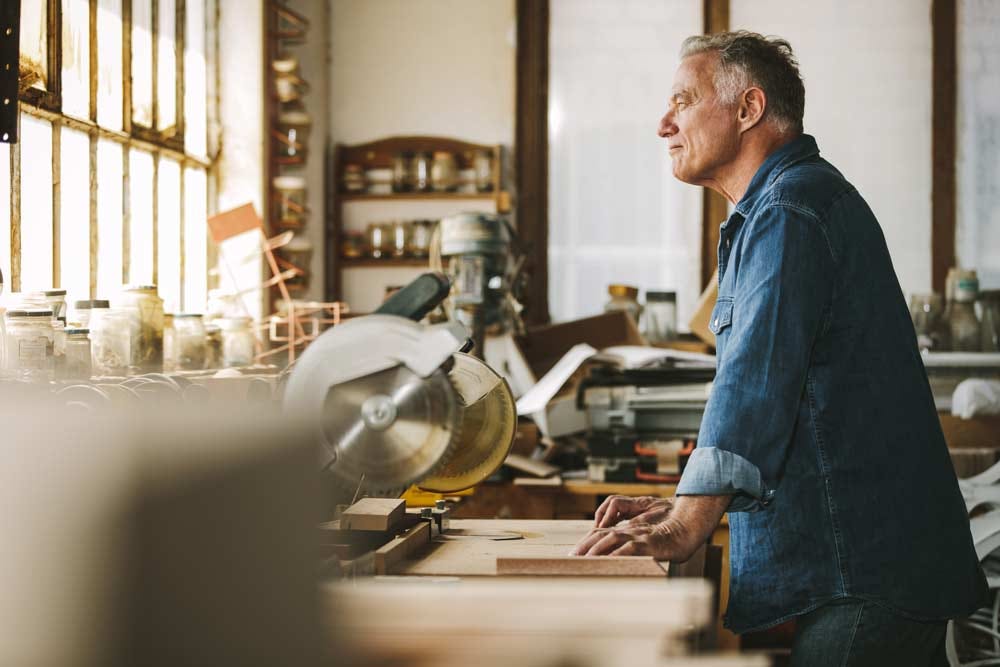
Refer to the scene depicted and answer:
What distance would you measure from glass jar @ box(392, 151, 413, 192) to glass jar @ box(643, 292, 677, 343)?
135 centimetres

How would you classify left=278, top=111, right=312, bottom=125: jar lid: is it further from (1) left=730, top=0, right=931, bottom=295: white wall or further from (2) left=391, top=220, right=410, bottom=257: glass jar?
(1) left=730, top=0, right=931, bottom=295: white wall

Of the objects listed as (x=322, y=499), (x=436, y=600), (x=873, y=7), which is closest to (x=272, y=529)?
(x=322, y=499)

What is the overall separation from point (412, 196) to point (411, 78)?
2.22ft

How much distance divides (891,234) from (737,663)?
15.5 ft

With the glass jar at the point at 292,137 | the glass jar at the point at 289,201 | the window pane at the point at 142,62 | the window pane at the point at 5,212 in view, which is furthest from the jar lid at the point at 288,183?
the window pane at the point at 5,212

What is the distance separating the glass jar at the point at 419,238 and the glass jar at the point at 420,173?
0.18 m

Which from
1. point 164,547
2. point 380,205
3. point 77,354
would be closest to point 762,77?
point 164,547

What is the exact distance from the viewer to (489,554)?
5.17 feet

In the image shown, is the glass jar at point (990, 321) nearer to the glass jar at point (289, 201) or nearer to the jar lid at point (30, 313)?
the glass jar at point (289, 201)

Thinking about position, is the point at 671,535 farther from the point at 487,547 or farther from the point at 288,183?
the point at 288,183

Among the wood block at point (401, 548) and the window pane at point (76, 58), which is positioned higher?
the window pane at point (76, 58)

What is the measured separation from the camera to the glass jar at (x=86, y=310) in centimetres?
253

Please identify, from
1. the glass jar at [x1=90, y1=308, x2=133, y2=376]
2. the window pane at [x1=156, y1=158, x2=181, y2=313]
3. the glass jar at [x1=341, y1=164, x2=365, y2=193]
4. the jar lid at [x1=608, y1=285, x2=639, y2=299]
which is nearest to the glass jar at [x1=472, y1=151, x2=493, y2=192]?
the glass jar at [x1=341, y1=164, x2=365, y2=193]

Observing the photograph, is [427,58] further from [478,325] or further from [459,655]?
[459,655]
